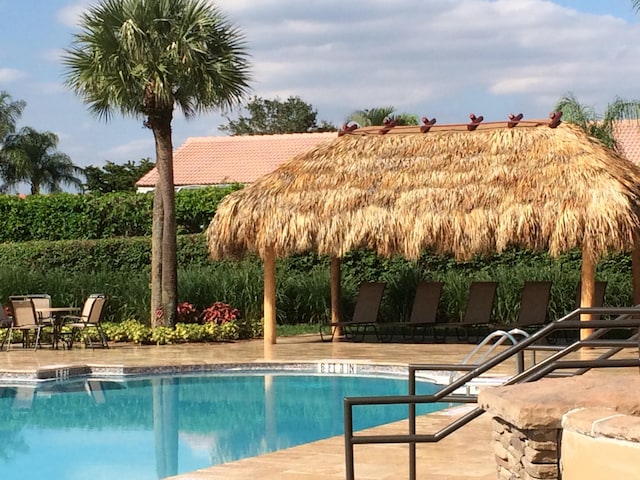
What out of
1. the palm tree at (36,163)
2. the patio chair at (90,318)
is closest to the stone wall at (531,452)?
the patio chair at (90,318)

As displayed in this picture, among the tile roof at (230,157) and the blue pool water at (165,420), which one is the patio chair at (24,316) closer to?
the blue pool water at (165,420)

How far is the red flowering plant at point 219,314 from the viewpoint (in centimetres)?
1966

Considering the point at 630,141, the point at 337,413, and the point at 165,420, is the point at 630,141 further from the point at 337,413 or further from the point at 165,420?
the point at 165,420

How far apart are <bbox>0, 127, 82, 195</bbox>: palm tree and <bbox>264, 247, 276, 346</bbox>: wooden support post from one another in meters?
46.8

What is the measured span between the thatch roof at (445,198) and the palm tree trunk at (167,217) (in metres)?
1.29

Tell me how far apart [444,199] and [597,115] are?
783 cm

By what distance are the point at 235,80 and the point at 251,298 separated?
3.97 m

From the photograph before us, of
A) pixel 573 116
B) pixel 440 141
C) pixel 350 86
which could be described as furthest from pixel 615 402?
pixel 350 86

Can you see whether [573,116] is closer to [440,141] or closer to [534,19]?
[534,19]

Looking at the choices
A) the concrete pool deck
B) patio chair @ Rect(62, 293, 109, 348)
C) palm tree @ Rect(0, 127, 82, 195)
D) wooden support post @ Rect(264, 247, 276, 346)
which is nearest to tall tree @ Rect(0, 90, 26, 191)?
palm tree @ Rect(0, 127, 82, 195)

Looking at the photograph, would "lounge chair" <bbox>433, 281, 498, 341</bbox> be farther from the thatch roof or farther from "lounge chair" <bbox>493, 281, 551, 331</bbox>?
the thatch roof

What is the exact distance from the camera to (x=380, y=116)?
40000 millimetres

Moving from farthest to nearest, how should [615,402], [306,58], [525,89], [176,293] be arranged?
[306,58]
[525,89]
[176,293]
[615,402]

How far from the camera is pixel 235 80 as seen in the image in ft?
61.3
